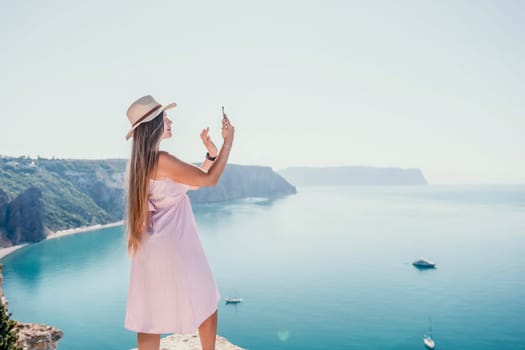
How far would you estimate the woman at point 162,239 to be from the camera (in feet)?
8.14

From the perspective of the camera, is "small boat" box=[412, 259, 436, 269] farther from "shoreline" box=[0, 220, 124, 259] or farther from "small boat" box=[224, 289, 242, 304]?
"shoreline" box=[0, 220, 124, 259]

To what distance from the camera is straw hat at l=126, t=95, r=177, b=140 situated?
8.24 feet

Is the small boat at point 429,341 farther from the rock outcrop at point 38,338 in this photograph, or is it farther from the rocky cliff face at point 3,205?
the rocky cliff face at point 3,205

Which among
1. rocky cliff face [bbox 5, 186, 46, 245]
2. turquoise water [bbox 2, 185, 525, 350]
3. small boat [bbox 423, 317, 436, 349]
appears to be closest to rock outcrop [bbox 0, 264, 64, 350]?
turquoise water [bbox 2, 185, 525, 350]

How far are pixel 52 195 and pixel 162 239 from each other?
441 ft

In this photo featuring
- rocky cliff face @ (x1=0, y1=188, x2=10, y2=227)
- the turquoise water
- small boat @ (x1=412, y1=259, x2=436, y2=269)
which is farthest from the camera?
rocky cliff face @ (x1=0, y1=188, x2=10, y2=227)

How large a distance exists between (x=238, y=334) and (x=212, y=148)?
45604 mm

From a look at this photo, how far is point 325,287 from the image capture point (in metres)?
55.7

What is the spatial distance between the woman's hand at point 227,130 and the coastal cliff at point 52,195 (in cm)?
8256

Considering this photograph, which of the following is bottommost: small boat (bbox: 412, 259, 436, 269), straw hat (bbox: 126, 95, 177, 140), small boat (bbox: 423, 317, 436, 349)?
small boat (bbox: 423, 317, 436, 349)

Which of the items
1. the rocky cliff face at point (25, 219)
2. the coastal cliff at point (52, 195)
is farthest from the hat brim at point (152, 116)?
the rocky cliff face at point (25, 219)

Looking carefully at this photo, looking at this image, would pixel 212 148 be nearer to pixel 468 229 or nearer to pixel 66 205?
pixel 468 229

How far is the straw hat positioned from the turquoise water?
36.7 meters

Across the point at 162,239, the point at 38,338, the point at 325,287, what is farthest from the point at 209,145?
the point at 325,287
